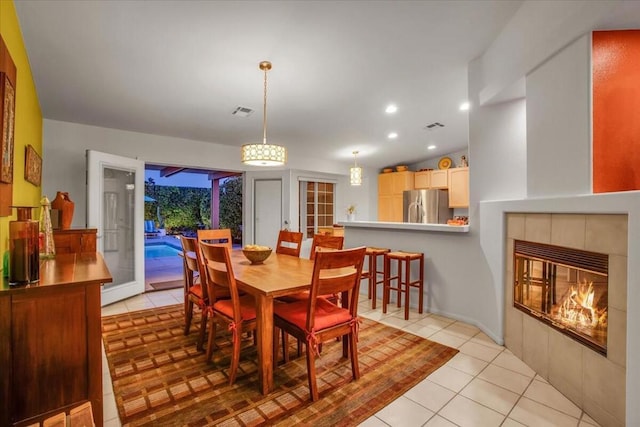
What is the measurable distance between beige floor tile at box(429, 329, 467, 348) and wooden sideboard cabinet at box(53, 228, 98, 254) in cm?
351

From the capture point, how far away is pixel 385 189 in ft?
25.0

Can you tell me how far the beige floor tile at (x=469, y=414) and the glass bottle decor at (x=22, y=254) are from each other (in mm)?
2271

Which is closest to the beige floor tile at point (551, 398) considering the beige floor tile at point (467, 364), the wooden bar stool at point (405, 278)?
Result: the beige floor tile at point (467, 364)

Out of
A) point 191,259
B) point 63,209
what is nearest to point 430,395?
point 191,259

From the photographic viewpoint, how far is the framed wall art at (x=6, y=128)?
162 cm

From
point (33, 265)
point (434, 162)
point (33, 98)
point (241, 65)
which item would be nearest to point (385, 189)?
point (434, 162)

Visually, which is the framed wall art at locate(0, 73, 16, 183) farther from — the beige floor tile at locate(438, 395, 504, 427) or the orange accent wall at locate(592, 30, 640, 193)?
the orange accent wall at locate(592, 30, 640, 193)

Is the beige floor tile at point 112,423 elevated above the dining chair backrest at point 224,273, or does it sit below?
below

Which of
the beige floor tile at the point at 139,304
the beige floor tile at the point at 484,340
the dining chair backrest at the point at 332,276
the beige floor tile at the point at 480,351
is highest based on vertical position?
the dining chair backrest at the point at 332,276

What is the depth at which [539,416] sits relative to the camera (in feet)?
5.83

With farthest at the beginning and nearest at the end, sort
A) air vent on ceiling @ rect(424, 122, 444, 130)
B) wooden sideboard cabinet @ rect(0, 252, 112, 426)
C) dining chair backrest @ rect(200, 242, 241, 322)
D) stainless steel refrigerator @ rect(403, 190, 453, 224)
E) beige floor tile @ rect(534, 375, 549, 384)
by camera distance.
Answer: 1. stainless steel refrigerator @ rect(403, 190, 453, 224)
2. air vent on ceiling @ rect(424, 122, 444, 130)
3. beige floor tile @ rect(534, 375, 549, 384)
4. dining chair backrest @ rect(200, 242, 241, 322)
5. wooden sideboard cabinet @ rect(0, 252, 112, 426)

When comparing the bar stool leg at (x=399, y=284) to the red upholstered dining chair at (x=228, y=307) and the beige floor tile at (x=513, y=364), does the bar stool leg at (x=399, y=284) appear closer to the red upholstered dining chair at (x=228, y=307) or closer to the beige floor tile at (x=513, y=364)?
the beige floor tile at (x=513, y=364)

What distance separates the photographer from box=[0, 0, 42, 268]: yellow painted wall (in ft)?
6.03

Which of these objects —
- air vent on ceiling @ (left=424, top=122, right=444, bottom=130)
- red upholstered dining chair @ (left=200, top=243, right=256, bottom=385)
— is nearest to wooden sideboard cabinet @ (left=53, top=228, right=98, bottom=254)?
red upholstered dining chair @ (left=200, top=243, right=256, bottom=385)
